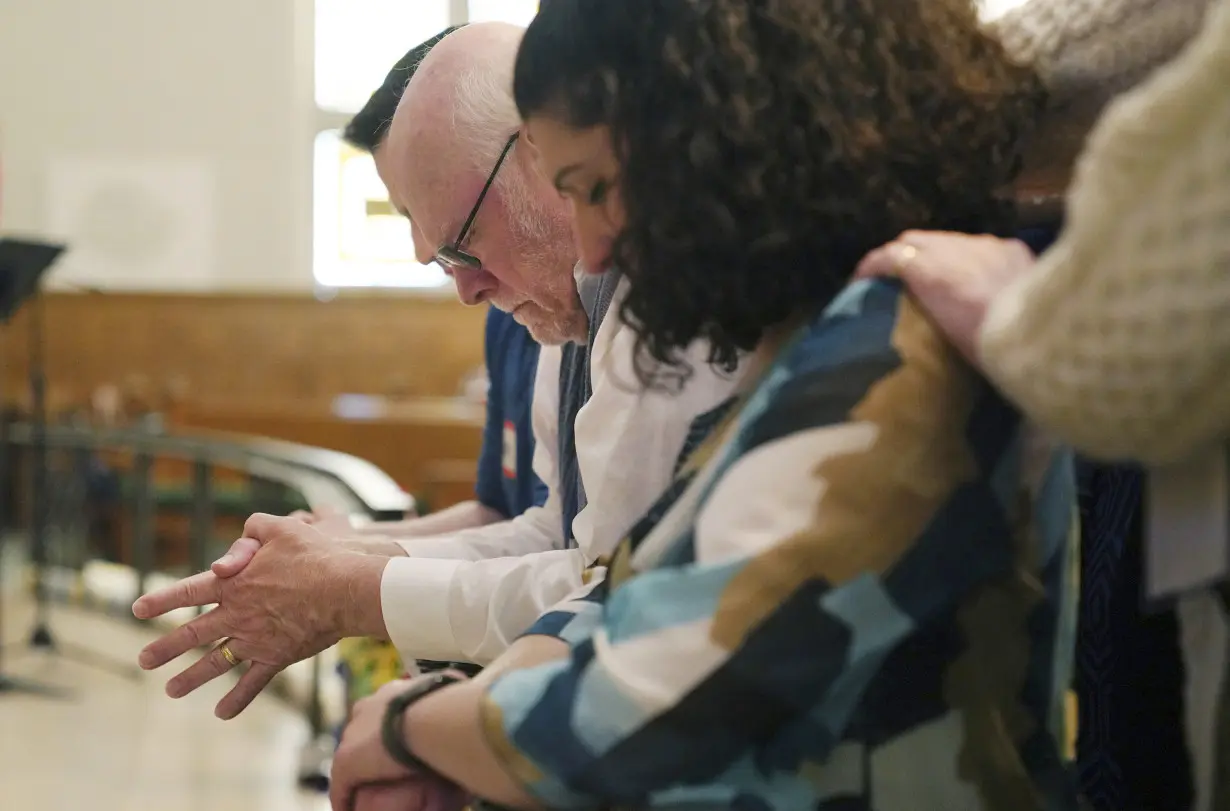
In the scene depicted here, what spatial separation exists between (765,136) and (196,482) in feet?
15.6

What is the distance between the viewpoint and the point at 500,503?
2.21 meters

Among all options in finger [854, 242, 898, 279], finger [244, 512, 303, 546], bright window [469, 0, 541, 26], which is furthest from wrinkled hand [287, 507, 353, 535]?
bright window [469, 0, 541, 26]

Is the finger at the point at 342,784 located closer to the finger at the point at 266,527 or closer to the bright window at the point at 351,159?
the finger at the point at 266,527

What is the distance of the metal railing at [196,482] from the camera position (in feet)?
8.89

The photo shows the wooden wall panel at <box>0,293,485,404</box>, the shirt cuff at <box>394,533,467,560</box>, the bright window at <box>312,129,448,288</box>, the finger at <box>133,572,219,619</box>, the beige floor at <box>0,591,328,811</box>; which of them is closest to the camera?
the finger at <box>133,572,219,619</box>

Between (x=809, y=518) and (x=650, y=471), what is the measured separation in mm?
322

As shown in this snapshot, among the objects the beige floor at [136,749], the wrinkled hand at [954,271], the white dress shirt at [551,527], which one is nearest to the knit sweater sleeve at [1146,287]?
the wrinkled hand at [954,271]

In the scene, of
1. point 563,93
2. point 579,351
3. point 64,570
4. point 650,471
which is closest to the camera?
point 563,93

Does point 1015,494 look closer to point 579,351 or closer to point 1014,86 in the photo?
point 1014,86

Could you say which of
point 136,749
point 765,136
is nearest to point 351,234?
point 136,749

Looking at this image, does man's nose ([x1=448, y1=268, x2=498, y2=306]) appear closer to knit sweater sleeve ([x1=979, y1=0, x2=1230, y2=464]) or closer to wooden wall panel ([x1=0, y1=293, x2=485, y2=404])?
knit sweater sleeve ([x1=979, y1=0, x2=1230, y2=464])

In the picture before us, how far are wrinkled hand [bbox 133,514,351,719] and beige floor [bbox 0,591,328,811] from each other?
2.18 m

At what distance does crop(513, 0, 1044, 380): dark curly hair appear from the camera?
948mm

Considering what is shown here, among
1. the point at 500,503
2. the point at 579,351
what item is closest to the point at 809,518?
the point at 579,351
